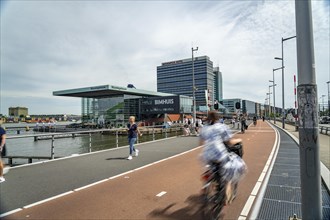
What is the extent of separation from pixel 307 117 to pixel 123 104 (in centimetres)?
8059

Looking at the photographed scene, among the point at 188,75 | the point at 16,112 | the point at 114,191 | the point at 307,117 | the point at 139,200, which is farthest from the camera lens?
the point at 16,112

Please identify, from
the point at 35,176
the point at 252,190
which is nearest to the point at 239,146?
the point at 252,190

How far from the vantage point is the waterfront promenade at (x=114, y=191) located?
471 cm

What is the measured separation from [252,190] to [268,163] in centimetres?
379

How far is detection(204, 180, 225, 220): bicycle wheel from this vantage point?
13.8ft

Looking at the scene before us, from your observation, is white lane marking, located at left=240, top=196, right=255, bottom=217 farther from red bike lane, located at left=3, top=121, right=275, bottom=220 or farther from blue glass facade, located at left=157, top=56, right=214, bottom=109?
blue glass facade, located at left=157, top=56, right=214, bottom=109

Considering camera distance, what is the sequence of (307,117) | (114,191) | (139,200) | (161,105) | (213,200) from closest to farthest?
(307,117) → (213,200) → (139,200) → (114,191) → (161,105)

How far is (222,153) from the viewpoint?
4316 mm

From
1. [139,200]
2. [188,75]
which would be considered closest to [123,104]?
[188,75]

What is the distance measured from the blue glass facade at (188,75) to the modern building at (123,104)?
18.4ft

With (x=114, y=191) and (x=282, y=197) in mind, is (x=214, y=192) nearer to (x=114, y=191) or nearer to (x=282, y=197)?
(x=282, y=197)

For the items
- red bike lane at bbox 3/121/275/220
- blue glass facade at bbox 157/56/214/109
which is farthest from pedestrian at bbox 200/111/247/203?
blue glass facade at bbox 157/56/214/109

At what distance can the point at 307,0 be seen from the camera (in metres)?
3.82

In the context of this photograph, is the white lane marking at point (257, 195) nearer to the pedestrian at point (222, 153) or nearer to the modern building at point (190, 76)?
the pedestrian at point (222, 153)
